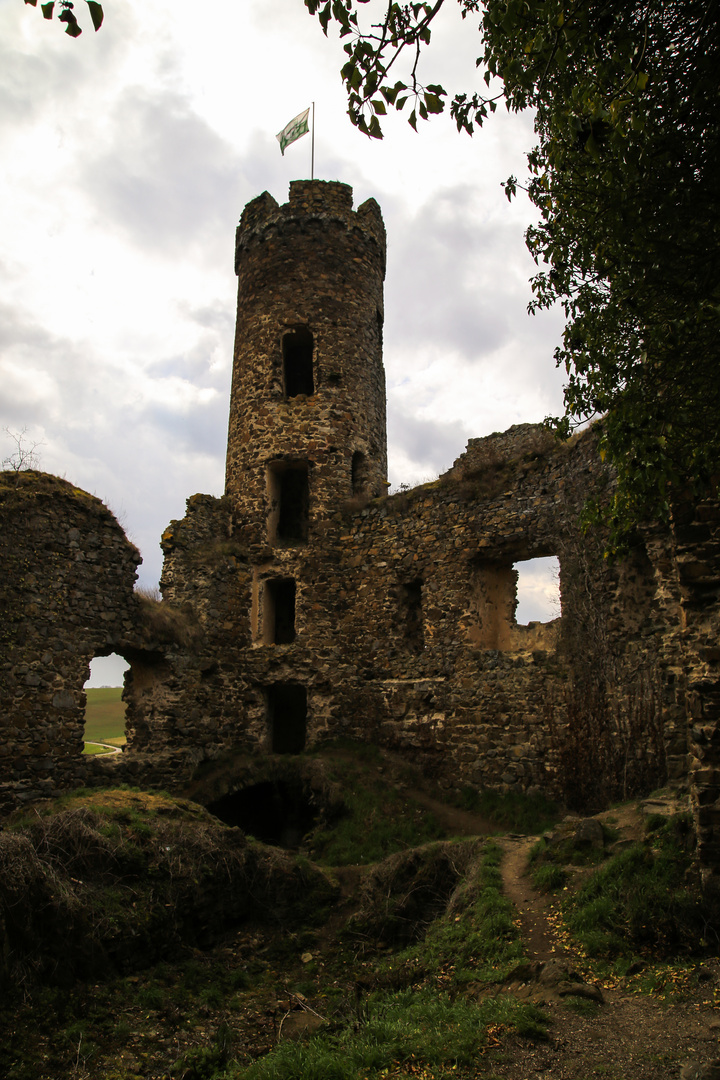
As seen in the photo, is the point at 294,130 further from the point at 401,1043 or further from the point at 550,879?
the point at 401,1043

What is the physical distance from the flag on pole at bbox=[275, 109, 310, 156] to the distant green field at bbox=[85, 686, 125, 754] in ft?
52.0

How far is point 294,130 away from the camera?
19328 millimetres

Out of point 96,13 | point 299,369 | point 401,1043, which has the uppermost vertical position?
point 299,369

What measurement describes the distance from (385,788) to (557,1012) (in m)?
7.74

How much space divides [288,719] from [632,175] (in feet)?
44.6

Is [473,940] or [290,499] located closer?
[473,940]

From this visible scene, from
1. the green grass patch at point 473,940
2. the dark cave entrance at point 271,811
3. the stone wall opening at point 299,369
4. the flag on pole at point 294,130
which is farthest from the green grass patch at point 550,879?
the flag on pole at point 294,130

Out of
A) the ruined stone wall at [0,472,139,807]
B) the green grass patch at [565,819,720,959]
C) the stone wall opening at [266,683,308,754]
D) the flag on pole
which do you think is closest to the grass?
the stone wall opening at [266,683,308,754]

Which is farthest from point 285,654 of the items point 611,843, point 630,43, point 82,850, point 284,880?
point 630,43

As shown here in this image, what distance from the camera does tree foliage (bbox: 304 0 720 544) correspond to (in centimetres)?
407

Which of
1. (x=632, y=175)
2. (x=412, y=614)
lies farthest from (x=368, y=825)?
(x=632, y=175)

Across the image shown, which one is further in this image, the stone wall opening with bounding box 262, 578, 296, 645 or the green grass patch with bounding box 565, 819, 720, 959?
the stone wall opening with bounding box 262, 578, 296, 645

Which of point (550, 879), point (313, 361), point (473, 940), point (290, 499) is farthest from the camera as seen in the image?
point (290, 499)

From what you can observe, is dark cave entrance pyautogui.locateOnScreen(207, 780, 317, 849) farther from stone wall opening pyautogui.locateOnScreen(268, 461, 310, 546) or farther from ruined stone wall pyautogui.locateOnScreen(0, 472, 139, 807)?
stone wall opening pyautogui.locateOnScreen(268, 461, 310, 546)
